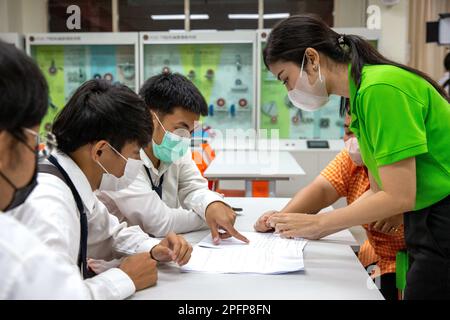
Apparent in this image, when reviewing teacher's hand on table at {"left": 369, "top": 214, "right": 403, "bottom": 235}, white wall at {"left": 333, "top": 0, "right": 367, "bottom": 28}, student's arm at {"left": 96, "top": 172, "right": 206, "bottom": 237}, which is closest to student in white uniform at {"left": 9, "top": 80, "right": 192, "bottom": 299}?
student's arm at {"left": 96, "top": 172, "right": 206, "bottom": 237}

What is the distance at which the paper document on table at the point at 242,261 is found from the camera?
1029 millimetres

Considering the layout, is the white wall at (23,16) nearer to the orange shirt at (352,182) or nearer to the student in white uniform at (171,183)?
the student in white uniform at (171,183)

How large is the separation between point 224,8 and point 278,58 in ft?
12.3

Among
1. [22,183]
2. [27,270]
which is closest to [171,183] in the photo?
[22,183]

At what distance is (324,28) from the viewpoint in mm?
1190

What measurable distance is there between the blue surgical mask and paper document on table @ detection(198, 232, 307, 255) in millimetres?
379

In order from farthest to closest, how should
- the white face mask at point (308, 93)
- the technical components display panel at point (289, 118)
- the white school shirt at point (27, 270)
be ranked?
the technical components display panel at point (289, 118) → the white face mask at point (308, 93) → the white school shirt at point (27, 270)

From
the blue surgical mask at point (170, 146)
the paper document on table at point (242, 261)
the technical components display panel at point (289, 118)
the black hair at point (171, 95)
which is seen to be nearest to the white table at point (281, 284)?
the paper document on table at point (242, 261)

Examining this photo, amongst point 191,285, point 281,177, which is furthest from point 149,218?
point 281,177

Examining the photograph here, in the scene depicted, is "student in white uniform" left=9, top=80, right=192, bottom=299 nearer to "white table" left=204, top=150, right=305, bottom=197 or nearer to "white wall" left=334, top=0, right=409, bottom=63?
"white table" left=204, top=150, right=305, bottom=197

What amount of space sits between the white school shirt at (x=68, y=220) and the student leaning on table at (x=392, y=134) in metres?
0.53

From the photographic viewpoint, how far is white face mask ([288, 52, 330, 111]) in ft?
4.04
